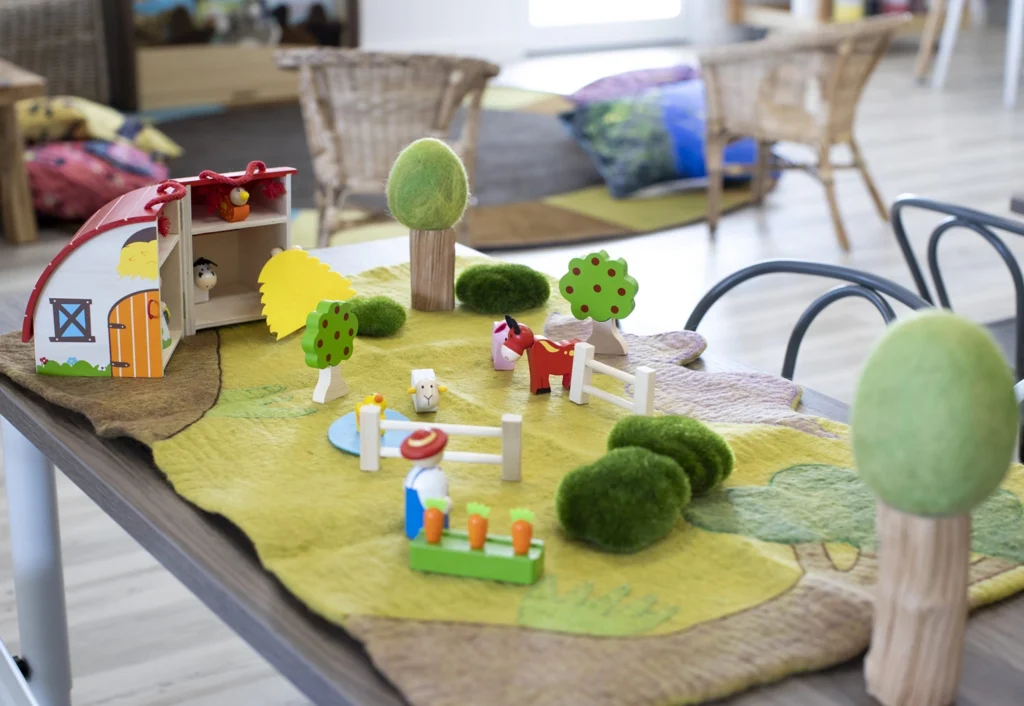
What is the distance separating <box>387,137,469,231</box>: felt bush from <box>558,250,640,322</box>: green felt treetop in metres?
0.17

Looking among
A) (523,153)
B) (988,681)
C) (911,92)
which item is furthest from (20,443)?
(911,92)

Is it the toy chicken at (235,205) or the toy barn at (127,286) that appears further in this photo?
the toy chicken at (235,205)

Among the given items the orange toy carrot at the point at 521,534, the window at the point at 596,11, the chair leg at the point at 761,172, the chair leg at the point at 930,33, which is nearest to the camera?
the orange toy carrot at the point at 521,534

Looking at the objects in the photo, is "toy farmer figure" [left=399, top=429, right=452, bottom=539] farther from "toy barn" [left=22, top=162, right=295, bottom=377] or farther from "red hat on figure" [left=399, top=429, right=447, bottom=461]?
"toy barn" [left=22, top=162, right=295, bottom=377]

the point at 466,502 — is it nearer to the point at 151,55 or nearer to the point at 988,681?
the point at 988,681

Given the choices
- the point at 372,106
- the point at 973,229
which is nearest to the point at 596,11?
the point at 372,106

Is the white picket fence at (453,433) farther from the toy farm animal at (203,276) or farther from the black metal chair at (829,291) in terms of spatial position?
the black metal chair at (829,291)

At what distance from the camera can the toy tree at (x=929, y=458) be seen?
64 cm

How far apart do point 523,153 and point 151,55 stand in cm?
180

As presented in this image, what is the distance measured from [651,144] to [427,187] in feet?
10.4

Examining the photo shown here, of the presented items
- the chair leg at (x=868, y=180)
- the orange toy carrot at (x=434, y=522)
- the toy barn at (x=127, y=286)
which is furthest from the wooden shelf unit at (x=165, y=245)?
the chair leg at (x=868, y=180)

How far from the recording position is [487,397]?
1.12 m

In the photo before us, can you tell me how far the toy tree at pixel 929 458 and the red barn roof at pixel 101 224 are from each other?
0.70 meters

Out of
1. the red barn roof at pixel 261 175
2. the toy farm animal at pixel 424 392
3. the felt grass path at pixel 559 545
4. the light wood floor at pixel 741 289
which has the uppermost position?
the red barn roof at pixel 261 175
